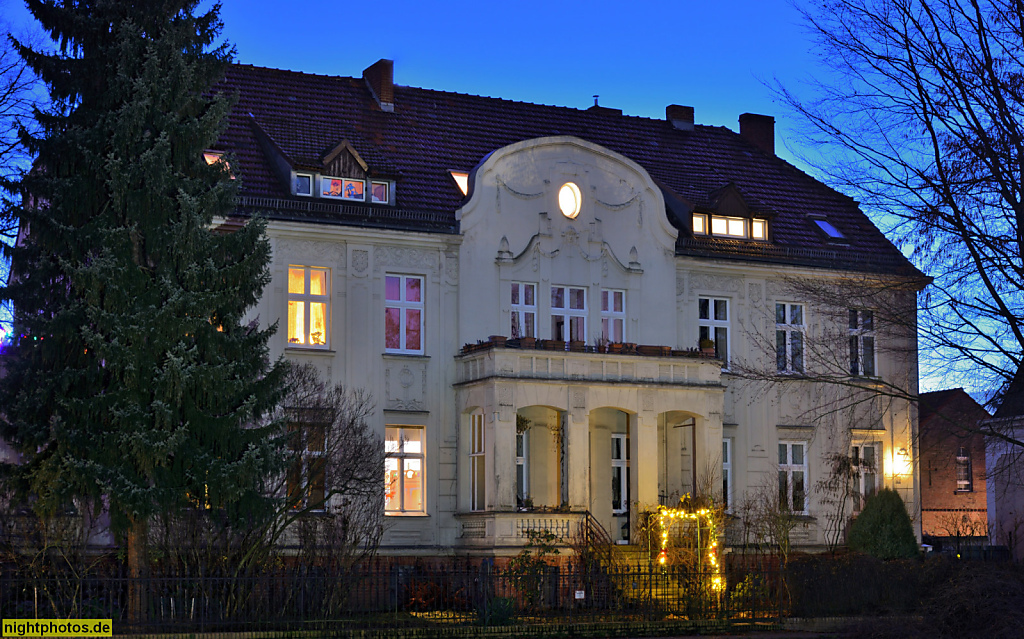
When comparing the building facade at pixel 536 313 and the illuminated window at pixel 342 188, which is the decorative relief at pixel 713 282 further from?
the illuminated window at pixel 342 188

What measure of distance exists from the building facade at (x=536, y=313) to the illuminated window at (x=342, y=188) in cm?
6

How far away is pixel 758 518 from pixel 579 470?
5.02m

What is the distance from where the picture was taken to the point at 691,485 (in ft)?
107

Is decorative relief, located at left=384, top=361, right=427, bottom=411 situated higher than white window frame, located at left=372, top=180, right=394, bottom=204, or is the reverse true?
white window frame, located at left=372, top=180, right=394, bottom=204

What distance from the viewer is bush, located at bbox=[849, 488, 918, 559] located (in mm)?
31609

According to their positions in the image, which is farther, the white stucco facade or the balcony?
the white stucco facade

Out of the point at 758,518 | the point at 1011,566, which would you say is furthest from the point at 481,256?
the point at 1011,566

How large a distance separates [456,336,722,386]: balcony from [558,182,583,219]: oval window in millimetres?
3953

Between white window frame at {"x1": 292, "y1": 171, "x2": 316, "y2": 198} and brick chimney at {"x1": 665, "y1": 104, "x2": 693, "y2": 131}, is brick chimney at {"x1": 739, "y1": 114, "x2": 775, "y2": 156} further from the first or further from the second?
white window frame at {"x1": 292, "y1": 171, "x2": 316, "y2": 198}

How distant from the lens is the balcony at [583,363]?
2969cm

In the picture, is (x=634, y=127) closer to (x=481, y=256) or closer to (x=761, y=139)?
(x=761, y=139)

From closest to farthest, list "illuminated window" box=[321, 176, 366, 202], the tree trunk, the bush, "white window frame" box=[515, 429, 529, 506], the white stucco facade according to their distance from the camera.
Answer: the tree trunk
the white stucco facade
"illuminated window" box=[321, 176, 366, 202]
"white window frame" box=[515, 429, 529, 506]
the bush

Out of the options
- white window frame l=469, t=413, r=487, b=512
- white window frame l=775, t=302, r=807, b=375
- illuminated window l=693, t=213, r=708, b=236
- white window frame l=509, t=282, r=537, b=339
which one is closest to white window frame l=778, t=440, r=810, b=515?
white window frame l=775, t=302, r=807, b=375

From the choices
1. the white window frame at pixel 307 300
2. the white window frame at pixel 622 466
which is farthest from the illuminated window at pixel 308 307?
the white window frame at pixel 622 466
